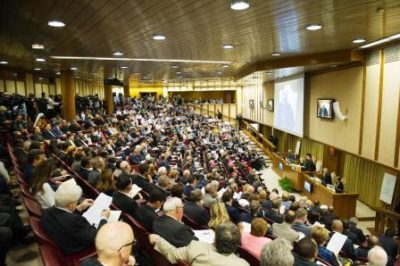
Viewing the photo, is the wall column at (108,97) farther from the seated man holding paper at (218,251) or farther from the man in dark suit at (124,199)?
the seated man holding paper at (218,251)

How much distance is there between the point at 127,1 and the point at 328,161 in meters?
10.8

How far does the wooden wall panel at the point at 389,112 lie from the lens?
7.73 metres

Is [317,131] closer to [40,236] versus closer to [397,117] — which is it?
[397,117]

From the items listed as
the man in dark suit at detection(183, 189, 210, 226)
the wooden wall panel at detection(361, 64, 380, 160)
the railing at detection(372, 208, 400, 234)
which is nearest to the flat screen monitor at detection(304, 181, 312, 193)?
the wooden wall panel at detection(361, 64, 380, 160)

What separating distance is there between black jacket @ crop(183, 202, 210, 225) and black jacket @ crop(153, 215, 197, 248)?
117cm

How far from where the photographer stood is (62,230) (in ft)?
9.34

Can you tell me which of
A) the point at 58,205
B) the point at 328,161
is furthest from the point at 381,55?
the point at 58,205

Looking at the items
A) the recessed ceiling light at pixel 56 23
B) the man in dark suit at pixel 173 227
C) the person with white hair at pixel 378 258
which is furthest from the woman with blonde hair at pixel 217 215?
the recessed ceiling light at pixel 56 23

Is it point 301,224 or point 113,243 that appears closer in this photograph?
point 113,243

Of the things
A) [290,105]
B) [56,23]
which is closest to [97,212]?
[56,23]

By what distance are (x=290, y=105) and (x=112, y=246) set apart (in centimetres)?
1361

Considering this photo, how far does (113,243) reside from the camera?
5.92 ft

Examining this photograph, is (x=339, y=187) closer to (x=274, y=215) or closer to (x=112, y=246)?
(x=274, y=215)

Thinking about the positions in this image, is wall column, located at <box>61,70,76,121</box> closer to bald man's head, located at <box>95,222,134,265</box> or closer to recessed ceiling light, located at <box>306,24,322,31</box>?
recessed ceiling light, located at <box>306,24,322,31</box>
